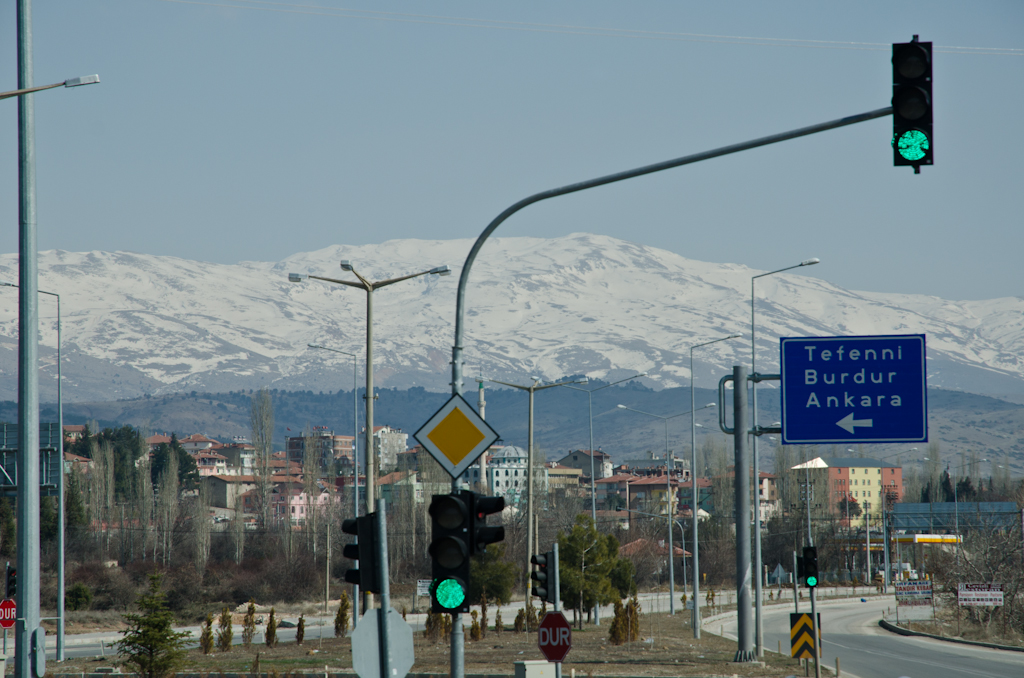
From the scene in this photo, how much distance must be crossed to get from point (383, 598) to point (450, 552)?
3.49 feet

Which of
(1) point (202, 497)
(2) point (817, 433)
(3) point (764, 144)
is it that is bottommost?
(1) point (202, 497)

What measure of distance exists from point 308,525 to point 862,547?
180 ft

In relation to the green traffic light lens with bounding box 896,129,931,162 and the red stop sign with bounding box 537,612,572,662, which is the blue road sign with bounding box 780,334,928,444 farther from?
the green traffic light lens with bounding box 896,129,931,162

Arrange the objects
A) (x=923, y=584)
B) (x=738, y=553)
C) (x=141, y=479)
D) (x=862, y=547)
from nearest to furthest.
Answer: (x=738, y=553) < (x=923, y=584) < (x=141, y=479) < (x=862, y=547)

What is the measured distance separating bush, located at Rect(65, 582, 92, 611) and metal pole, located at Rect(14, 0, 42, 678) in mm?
60966

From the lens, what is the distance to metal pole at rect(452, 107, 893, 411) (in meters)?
10.7

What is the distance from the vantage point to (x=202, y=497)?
95.8 meters

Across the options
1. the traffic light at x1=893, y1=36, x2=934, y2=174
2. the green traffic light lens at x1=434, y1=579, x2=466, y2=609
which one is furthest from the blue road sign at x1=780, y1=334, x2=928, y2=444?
the green traffic light lens at x1=434, y1=579, x2=466, y2=609

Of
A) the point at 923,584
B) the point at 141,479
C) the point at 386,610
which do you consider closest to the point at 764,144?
the point at 386,610

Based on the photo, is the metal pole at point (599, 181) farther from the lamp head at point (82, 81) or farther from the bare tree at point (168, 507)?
the bare tree at point (168, 507)

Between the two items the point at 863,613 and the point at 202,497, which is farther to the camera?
the point at 202,497

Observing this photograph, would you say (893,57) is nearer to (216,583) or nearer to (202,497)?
(216,583)

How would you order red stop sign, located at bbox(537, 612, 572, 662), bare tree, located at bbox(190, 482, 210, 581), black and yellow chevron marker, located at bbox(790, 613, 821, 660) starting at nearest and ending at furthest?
red stop sign, located at bbox(537, 612, 572, 662) → black and yellow chevron marker, located at bbox(790, 613, 821, 660) → bare tree, located at bbox(190, 482, 210, 581)

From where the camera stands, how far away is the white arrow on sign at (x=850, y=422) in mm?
20828
